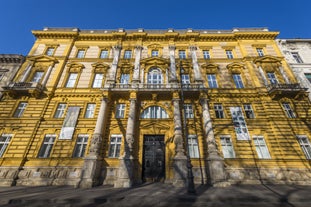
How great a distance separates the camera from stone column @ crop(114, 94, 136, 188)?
10789 millimetres

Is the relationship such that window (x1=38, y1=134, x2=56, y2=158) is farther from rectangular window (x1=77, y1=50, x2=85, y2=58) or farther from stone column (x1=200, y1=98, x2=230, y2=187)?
stone column (x1=200, y1=98, x2=230, y2=187)

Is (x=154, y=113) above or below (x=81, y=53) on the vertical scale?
below

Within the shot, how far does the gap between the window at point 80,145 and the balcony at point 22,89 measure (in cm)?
704

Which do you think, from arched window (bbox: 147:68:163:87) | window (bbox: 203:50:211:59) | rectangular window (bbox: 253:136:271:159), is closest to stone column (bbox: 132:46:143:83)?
arched window (bbox: 147:68:163:87)

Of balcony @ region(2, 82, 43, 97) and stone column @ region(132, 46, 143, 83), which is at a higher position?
stone column @ region(132, 46, 143, 83)

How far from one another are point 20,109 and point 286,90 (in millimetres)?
27857

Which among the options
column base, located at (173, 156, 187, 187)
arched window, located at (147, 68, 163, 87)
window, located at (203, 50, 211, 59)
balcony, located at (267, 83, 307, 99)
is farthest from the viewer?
window, located at (203, 50, 211, 59)

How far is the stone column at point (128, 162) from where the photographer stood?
35.4ft

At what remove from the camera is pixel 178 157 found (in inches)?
457

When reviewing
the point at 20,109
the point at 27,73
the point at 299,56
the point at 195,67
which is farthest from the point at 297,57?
the point at 27,73

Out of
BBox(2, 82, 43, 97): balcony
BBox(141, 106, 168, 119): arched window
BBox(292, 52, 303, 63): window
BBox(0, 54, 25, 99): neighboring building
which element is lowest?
BBox(141, 106, 168, 119): arched window

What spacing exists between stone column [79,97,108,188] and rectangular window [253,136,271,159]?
14.3 m

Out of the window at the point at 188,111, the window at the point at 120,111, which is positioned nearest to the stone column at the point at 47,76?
the window at the point at 120,111

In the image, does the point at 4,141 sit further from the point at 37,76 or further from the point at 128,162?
the point at 128,162
